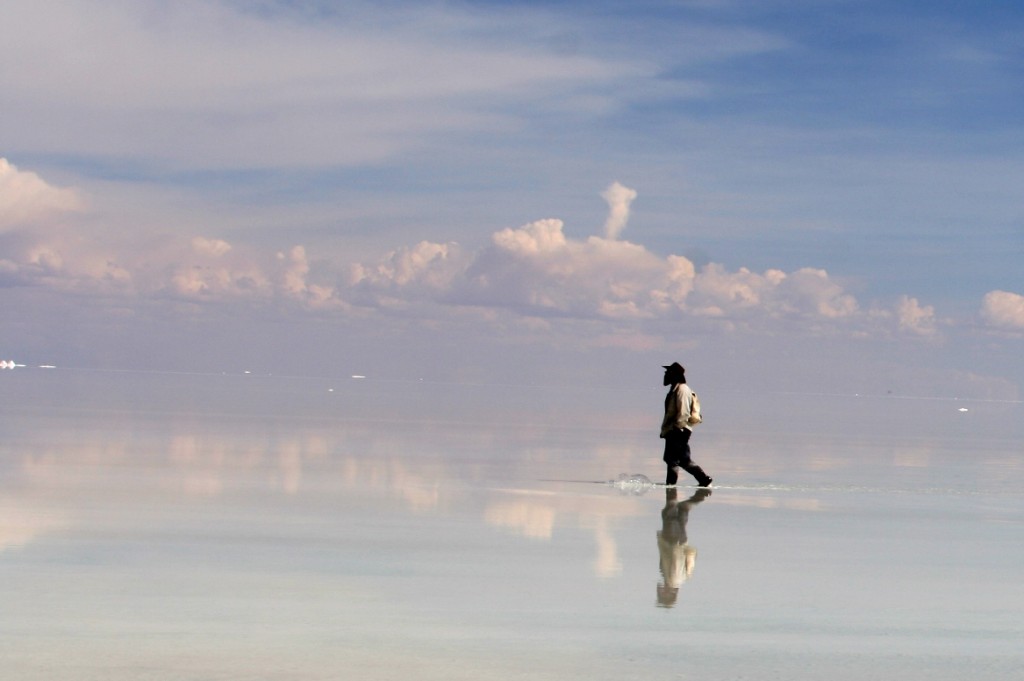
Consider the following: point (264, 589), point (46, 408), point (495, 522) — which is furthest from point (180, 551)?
point (46, 408)

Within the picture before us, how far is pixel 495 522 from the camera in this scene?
60.1 ft


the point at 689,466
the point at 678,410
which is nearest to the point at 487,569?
the point at 689,466

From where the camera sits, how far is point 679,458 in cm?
2453

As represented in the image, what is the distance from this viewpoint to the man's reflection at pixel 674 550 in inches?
505

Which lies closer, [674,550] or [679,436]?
[674,550]

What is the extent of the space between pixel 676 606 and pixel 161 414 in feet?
126

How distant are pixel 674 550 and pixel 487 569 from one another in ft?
8.32

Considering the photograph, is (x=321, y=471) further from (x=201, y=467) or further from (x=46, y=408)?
(x=46, y=408)

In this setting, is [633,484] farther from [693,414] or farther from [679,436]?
[693,414]

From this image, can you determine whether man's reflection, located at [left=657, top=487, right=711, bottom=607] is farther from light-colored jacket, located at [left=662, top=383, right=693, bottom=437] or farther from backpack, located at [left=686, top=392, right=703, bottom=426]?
backpack, located at [left=686, top=392, right=703, bottom=426]

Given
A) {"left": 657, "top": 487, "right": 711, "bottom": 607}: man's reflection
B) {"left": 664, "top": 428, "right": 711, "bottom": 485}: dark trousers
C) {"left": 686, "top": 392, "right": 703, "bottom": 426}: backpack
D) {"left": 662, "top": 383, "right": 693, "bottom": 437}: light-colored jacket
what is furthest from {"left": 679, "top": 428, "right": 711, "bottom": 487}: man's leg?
{"left": 657, "top": 487, "right": 711, "bottom": 607}: man's reflection

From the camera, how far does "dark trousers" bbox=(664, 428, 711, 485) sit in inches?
963

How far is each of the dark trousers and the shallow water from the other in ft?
1.42

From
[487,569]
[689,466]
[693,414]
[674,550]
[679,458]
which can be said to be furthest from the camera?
[693,414]
